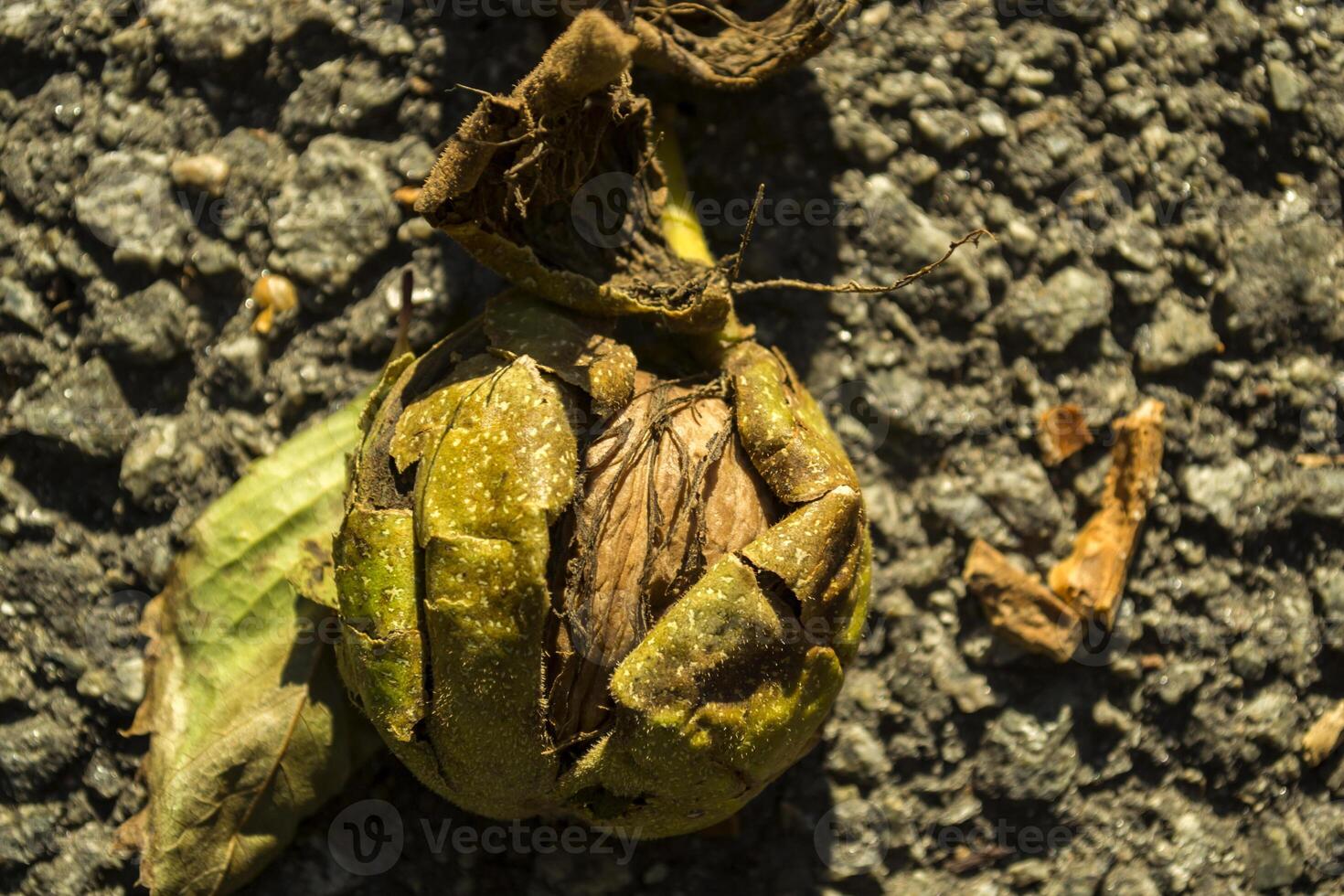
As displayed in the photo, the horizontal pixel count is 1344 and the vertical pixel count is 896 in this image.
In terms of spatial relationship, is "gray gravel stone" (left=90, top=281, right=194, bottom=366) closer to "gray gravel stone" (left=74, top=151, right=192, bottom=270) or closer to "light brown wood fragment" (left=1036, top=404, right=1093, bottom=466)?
"gray gravel stone" (left=74, top=151, right=192, bottom=270)

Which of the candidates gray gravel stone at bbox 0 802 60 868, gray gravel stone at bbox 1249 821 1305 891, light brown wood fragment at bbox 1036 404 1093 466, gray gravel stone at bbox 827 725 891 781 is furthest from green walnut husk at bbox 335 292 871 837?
gray gravel stone at bbox 1249 821 1305 891

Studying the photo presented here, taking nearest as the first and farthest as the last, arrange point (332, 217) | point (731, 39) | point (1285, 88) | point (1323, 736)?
point (731, 39) → point (332, 217) → point (1323, 736) → point (1285, 88)

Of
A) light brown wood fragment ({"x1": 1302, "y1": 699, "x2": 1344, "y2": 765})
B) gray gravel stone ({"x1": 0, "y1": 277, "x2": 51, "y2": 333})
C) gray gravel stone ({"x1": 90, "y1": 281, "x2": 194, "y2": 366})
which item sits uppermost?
gray gravel stone ({"x1": 0, "y1": 277, "x2": 51, "y2": 333})

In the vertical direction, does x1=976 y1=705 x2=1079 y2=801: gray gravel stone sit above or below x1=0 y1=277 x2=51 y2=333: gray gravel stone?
below

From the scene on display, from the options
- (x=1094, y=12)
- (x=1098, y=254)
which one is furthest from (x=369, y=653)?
(x=1094, y=12)

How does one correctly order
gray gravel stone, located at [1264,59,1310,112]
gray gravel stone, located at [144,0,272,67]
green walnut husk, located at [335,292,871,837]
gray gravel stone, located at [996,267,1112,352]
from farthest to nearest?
1. gray gravel stone, located at [1264,59,1310,112]
2. gray gravel stone, located at [996,267,1112,352]
3. gray gravel stone, located at [144,0,272,67]
4. green walnut husk, located at [335,292,871,837]

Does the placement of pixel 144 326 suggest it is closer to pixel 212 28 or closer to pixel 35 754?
pixel 212 28

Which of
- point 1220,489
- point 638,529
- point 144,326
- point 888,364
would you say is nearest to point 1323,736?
point 1220,489

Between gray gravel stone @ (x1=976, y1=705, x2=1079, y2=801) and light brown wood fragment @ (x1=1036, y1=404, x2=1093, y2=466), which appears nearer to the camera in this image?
gray gravel stone @ (x1=976, y1=705, x2=1079, y2=801)
